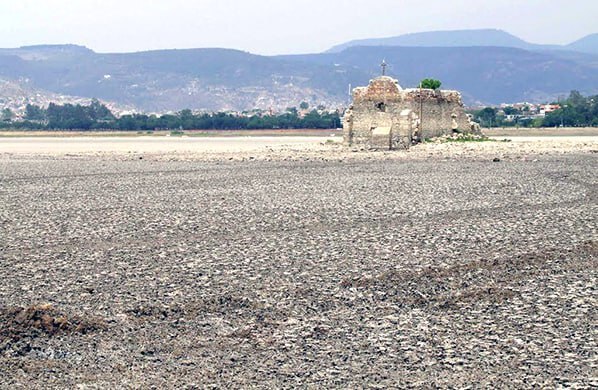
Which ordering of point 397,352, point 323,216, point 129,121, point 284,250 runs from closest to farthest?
point 397,352 → point 284,250 → point 323,216 → point 129,121

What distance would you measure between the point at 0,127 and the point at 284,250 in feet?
299

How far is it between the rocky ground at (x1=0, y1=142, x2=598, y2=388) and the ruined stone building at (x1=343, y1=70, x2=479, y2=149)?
48.4 feet

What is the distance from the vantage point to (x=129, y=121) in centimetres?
9138

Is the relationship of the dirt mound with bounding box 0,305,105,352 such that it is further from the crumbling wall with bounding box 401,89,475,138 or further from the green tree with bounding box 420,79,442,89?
the green tree with bounding box 420,79,442,89

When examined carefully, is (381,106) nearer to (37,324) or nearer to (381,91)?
(381,91)

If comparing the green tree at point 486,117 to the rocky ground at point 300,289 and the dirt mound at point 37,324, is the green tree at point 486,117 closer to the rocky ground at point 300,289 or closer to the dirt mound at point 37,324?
the rocky ground at point 300,289

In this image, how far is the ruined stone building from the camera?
3481cm

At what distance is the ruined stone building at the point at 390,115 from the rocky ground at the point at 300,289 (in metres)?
14.7

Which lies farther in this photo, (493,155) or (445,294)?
(493,155)

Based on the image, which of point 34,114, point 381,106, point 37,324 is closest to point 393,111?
point 381,106

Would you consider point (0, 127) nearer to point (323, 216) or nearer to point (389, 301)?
point (323, 216)

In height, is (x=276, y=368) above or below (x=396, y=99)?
below

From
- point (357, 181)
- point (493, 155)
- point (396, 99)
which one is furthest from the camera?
point (396, 99)

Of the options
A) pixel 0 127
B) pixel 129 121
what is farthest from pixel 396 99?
pixel 0 127
